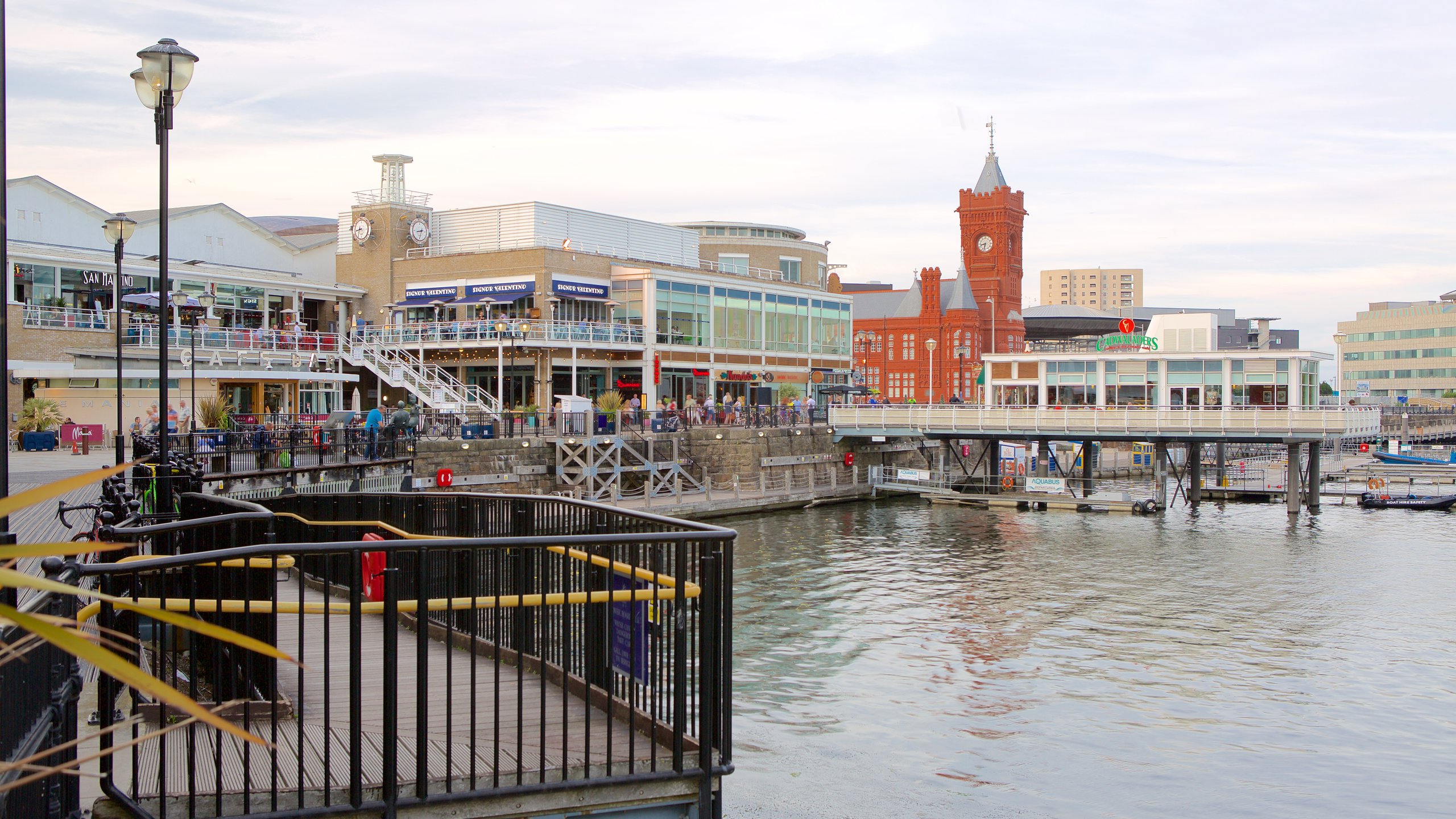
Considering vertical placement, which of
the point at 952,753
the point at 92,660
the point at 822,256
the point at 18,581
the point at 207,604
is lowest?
the point at 952,753

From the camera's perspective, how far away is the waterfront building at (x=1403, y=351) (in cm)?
14438

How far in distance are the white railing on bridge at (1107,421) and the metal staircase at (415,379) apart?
18.1 meters

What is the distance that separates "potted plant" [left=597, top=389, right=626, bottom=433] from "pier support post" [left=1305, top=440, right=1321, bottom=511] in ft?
94.4

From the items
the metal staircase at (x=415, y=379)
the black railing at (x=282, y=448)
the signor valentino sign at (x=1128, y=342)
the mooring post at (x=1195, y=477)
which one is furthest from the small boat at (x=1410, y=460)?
the black railing at (x=282, y=448)

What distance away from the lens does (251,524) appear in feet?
28.1

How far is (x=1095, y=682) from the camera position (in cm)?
1898

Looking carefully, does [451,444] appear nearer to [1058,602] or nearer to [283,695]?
[1058,602]

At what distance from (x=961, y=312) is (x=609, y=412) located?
7138cm

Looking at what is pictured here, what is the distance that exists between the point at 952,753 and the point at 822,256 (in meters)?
73.7

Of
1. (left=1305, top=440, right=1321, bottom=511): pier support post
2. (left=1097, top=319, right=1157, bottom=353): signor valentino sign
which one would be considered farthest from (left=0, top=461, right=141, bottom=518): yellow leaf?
(left=1097, top=319, right=1157, bottom=353): signor valentino sign

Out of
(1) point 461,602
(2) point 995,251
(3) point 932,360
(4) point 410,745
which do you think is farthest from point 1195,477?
(2) point 995,251

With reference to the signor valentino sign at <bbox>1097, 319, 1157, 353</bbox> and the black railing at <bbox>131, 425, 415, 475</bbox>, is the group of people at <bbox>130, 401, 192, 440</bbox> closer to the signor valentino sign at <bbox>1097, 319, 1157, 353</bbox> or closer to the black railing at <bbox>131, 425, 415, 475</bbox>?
the black railing at <bbox>131, 425, 415, 475</bbox>

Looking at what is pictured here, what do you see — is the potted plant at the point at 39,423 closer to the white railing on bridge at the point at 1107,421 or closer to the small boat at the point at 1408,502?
the white railing on bridge at the point at 1107,421

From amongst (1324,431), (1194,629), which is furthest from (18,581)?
(1324,431)
